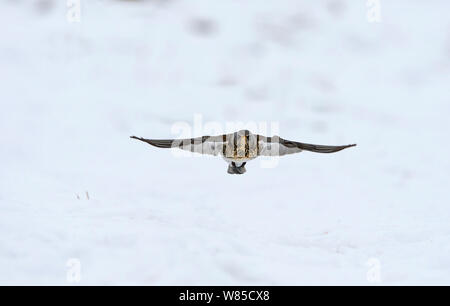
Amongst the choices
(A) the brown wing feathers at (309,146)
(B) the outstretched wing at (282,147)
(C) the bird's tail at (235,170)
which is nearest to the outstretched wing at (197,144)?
(C) the bird's tail at (235,170)

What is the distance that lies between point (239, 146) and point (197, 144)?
0.89 meters

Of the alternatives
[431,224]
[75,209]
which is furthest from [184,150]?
[431,224]

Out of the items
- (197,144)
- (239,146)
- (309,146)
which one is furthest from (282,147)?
(197,144)

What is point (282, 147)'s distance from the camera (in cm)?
844

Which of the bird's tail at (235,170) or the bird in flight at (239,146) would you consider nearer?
the bird in flight at (239,146)


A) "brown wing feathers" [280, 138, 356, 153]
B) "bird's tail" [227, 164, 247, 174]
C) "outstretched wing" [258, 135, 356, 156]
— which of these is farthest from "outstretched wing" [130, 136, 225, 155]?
"brown wing feathers" [280, 138, 356, 153]

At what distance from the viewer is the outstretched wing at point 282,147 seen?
8.31 m

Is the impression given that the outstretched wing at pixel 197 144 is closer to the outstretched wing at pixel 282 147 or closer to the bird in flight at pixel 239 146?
the bird in flight at pixel 239 146

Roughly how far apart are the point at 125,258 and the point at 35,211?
93.7 inches

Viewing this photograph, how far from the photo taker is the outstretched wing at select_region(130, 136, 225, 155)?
27.3ft

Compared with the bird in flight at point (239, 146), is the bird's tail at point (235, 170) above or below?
below

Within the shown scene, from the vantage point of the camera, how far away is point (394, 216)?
8.48 m

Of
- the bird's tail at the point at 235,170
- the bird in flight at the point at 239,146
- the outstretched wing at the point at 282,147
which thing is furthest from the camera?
the bird's tail at the point at 235,170

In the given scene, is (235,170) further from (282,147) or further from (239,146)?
(282,147)
